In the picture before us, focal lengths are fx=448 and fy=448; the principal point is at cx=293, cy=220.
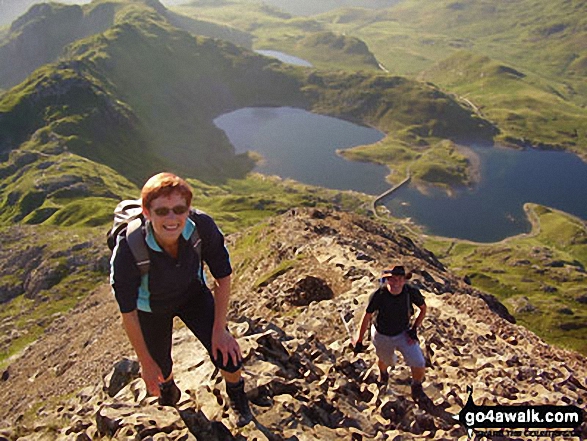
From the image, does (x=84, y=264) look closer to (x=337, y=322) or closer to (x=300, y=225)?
(x=300, y=225)

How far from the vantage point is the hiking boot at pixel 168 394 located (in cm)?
1149

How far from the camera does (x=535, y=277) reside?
541 ft

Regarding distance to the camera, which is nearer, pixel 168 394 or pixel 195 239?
pixel 195 239

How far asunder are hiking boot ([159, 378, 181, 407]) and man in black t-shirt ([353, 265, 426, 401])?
633 centimetres

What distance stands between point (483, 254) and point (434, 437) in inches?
7379

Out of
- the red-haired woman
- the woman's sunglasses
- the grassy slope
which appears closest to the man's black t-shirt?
the red-haired woman

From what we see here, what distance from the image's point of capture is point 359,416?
1378 cm

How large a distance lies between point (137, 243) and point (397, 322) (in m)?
8.99

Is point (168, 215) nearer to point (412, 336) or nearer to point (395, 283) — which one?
point (395, 283)

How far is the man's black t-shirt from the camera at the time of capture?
46.3 feet

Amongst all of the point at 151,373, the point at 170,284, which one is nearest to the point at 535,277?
the point at 151,373

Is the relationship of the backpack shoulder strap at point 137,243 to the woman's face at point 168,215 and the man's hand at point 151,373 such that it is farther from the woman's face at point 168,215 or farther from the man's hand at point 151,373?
the man's hand at point 151,373

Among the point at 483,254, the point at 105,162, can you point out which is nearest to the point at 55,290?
the point at 105,162

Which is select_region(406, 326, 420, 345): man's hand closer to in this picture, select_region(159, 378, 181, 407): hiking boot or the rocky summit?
the rocky summit
